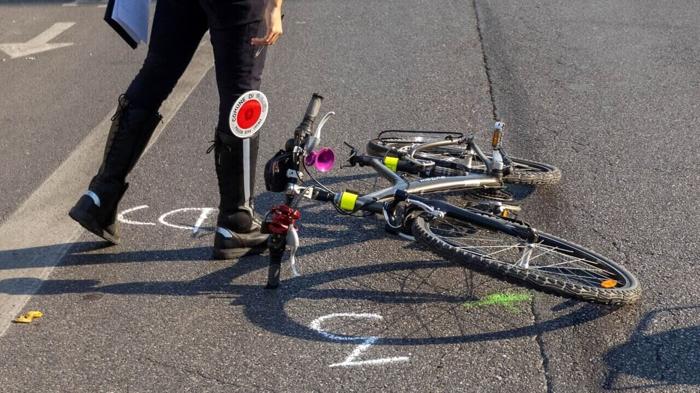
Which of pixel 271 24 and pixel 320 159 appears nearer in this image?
pixel 271 24

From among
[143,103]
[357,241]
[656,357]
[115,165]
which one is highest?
[143,103]

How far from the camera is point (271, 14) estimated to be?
3.97 m

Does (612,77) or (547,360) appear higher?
(612,77)

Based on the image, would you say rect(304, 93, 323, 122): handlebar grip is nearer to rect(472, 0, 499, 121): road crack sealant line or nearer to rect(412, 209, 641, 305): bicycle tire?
rect(412, 209, 641, 305): bicycle tire


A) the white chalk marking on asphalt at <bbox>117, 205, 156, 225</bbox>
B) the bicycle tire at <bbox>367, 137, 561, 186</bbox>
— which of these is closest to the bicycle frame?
the bicycle tire at <bbox>367, 137, 561, 186</bbox>

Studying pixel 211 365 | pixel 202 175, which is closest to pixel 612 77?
pixel 202 175

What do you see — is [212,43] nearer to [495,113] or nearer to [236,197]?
[236,197]

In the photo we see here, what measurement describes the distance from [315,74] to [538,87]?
65.2 inches

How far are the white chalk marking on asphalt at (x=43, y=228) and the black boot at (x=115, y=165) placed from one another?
0.87ft

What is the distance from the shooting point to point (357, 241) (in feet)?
14.6

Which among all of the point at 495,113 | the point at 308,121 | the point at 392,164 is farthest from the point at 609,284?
the point at 495,113

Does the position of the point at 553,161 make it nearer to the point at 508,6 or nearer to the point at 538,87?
the point at 538,87

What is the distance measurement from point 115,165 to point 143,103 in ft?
1.02

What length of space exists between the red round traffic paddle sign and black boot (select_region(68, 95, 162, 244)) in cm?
46
